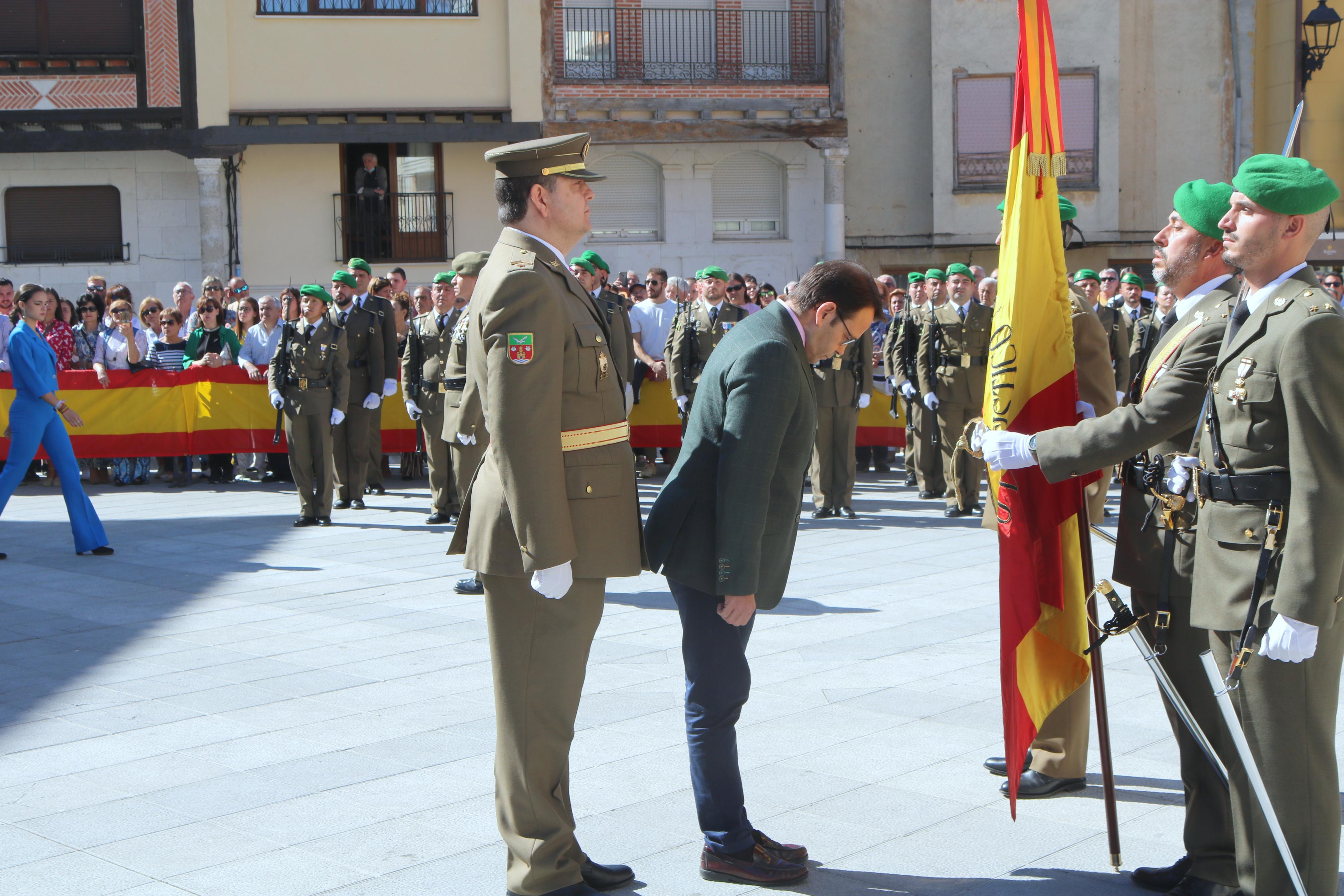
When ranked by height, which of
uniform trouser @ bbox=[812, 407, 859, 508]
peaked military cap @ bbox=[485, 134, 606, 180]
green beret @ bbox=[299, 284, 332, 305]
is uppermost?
peaked military cap @ bbox=[485, 134, 606, 180]

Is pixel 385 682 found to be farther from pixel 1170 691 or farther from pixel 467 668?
pixel 1170 691

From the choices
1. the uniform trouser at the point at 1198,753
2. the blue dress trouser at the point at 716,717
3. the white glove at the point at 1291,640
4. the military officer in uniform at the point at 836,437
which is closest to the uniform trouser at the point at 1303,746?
the white glove at the point at 1291,640

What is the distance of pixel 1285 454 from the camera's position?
3.43 metres

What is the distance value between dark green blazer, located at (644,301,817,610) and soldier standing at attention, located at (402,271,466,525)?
282 inches

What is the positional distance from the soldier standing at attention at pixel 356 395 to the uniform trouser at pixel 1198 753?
30.6ft

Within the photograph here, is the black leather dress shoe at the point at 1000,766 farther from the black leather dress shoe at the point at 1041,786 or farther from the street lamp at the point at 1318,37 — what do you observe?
the street lamp at the point at 1318,37

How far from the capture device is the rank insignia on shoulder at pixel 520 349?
372 cm

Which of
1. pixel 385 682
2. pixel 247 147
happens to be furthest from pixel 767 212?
pixel 385 682

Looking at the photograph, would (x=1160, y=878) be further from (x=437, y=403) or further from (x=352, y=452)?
(x=352, y=452)

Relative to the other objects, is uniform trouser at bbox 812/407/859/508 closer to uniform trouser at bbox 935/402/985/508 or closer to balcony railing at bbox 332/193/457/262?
uniform trouser at bbox 935/402/985/508

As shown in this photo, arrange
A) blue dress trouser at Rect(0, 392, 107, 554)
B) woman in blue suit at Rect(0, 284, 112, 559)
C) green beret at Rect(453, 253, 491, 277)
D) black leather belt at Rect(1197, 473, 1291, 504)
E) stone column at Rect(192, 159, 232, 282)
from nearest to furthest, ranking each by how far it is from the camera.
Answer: black leather belt at Rect(1197, 473, 1291, 504), green beret at Rect(453, 253, 491, 277), woman in blue suit at Rect(0, 284, 112, 559), blue dress trouser at Rect(0, 392, 107, 554), stone column at Rect(192, 159, 232, 282)

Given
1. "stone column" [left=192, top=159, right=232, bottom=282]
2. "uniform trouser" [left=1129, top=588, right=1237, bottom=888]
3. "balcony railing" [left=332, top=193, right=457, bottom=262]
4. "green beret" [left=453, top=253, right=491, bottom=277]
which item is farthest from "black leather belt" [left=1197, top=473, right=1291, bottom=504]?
"stone column" [left=192, top=159, right=232, bottom=282]

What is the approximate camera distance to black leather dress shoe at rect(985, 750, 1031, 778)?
5.01m

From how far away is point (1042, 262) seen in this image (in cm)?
459
